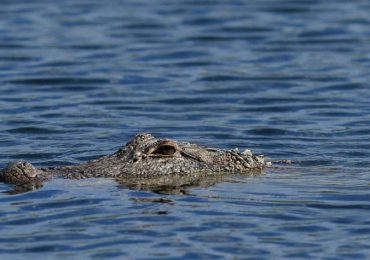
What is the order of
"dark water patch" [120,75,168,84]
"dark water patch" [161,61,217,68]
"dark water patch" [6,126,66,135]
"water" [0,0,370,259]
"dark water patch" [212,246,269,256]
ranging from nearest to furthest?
1. "dark water patch" [212,246,269,256]
2. "water" [0,0,370,259]
3. "dark water patch" [6,126,66,135]
4. "dark water patch" [120,75,168,84]
5. "dark water patch" [161,61,217,68]

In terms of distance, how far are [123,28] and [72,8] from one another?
125 inches

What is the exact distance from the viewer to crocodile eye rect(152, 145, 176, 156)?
618 inches

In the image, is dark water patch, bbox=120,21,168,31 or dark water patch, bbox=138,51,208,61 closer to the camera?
dark water patch, bbox=138,51,208,61

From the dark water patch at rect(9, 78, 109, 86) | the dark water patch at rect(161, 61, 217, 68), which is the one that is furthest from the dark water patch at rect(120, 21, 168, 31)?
the dark water patch at rect(9, 78, 109, 86)

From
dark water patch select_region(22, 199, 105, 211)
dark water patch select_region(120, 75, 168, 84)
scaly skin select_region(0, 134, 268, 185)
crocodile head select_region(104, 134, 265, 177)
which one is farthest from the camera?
Result: dark water patch select_region(120, 75, 168, 84)

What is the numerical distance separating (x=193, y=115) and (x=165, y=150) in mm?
5583

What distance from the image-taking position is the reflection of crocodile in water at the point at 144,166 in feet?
50.1

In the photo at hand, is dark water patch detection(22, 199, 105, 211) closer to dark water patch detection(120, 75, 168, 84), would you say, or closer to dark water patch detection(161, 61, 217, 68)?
dark water patch detection(120, 75, 168, 84)

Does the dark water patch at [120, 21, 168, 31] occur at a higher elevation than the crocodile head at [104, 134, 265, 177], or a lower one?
higher

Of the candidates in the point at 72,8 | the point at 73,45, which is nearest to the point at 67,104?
the point at 73,45

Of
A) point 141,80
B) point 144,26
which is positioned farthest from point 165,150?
point 144,26

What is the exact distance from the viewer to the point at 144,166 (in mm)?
15695

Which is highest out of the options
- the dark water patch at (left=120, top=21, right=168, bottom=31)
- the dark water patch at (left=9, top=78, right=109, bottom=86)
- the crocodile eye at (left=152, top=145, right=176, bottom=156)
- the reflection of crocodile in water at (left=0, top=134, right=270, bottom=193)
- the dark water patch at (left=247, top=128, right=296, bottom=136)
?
the dark water patch at (left=120, top=21, right=168, bottom=31)

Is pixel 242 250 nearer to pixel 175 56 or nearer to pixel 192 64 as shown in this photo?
pixel 192 64
